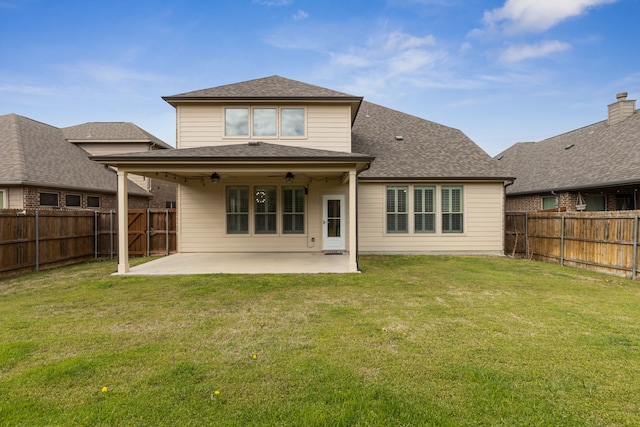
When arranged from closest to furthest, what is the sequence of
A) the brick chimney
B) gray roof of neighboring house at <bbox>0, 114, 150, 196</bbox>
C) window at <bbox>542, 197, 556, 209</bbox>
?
gray roof of neighboring house at <bbox>0, 114, 150, 196</bbox>
window at <bbox>542, 197, 556, 209</bbox>
the brick chimney

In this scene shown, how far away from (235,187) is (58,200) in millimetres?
8016

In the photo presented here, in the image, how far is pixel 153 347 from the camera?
12.0 feet

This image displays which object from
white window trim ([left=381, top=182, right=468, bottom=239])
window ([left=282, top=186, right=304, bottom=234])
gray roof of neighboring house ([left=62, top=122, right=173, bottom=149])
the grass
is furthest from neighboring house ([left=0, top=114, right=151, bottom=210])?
white window trim ([left=381, top=182, right=468, bottom=239])

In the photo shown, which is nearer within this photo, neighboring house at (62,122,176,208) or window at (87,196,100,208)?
window at (87,196,100,208)

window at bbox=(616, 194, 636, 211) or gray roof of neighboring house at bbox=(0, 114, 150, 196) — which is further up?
gray roof of neighboring house at bbox=(0, 114, 150, 196)

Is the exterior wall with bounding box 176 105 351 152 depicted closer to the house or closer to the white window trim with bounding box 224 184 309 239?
the house

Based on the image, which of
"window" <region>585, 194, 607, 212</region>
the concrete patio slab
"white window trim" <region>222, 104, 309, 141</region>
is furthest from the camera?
"window" <region>585, 194, 607, 212</region>

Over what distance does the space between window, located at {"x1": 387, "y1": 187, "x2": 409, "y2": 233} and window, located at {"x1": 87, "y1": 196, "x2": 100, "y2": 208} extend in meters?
13.7

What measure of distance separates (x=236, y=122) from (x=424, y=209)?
7.62 m

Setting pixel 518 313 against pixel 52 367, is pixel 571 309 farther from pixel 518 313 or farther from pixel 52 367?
pixel 52 367

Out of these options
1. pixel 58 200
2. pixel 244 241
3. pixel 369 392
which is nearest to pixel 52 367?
pixel 369 392

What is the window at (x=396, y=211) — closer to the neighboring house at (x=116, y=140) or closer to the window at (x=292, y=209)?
the window at (x=292, y=209)

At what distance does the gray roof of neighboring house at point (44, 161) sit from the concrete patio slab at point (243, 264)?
6687 mm

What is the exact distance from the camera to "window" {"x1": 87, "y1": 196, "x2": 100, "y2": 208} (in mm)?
14624
